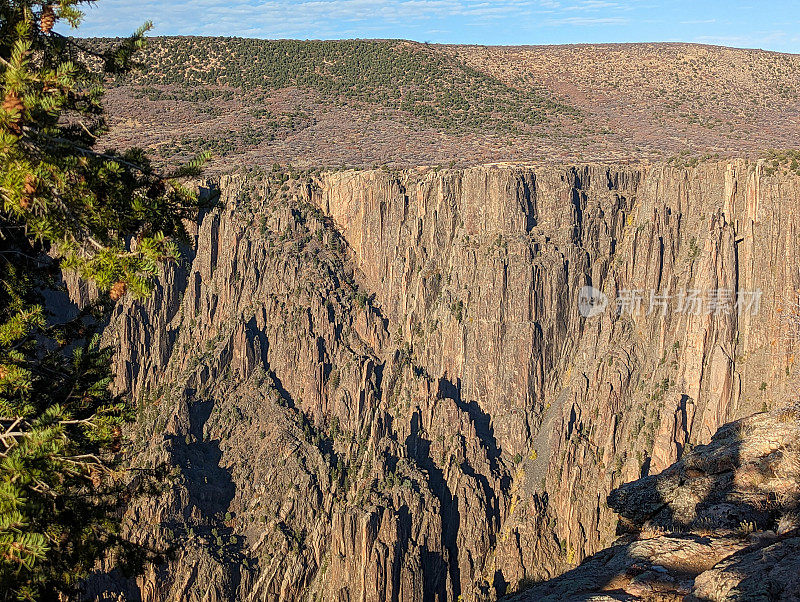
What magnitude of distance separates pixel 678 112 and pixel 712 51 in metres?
27.5

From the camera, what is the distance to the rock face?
210 feet

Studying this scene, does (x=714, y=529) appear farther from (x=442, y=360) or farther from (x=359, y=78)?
(x=359, y=78)

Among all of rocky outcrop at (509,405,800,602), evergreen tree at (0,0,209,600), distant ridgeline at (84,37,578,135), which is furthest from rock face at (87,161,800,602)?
evergreen tree at (0,0,209,600)

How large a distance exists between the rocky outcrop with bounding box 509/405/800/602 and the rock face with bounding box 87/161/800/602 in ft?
142

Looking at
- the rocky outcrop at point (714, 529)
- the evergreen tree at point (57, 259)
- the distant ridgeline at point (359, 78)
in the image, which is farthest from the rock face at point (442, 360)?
the evergreen tree at point (57, 259)

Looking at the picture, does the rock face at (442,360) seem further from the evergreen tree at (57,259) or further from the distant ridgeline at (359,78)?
the evergreen tree at (57,259)

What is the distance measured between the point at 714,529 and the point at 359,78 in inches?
3674

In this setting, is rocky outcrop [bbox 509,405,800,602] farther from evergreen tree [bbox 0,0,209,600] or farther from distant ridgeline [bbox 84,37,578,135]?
distant ridgeline [bbox 84,37,578,135]

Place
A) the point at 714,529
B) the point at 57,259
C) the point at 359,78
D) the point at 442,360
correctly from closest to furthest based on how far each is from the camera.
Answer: the point at 57,259
the point at 714,529
the point at 442,360
the point at 359,78

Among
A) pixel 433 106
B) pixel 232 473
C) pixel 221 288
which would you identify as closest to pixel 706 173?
pixel 433 106

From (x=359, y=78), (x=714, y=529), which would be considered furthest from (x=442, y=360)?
(x=714, y=529)

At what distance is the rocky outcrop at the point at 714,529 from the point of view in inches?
482

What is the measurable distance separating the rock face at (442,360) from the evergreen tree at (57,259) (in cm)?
5064

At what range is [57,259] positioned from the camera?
1388 centimetres
